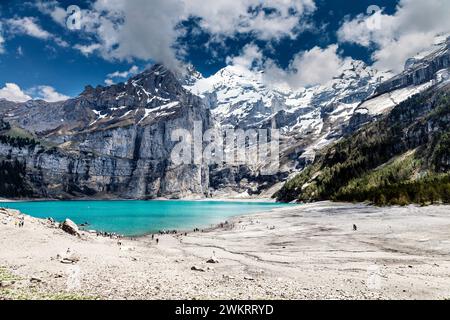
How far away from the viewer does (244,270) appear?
30422mm

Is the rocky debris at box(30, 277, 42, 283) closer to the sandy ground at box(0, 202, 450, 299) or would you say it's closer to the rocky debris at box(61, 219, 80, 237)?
the sandy ground at box(0, 202, 450, 299)

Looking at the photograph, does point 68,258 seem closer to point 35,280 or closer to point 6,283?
point 35,280

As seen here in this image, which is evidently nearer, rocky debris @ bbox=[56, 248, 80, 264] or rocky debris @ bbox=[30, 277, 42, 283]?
rocky debris @ bbox=[30, 277, 42, 283]

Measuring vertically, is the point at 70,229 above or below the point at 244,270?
above

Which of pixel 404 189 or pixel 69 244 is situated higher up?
pixel 404 189

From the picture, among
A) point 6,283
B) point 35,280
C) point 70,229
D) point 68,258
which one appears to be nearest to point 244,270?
→ point 68,258

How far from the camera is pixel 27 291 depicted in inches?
796

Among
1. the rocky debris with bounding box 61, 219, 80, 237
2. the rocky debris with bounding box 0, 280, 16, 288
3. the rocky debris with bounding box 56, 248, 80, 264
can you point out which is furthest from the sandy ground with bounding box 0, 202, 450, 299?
the rocky debris with bounding box 61, 219, 80, 237

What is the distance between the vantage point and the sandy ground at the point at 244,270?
21453 mm

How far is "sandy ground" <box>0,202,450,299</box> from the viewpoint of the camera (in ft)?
70.4

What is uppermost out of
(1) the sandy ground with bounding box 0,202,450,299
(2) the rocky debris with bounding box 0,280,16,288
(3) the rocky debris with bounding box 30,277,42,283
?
(2) the rocky debris with bounding box 0,280,16,288
